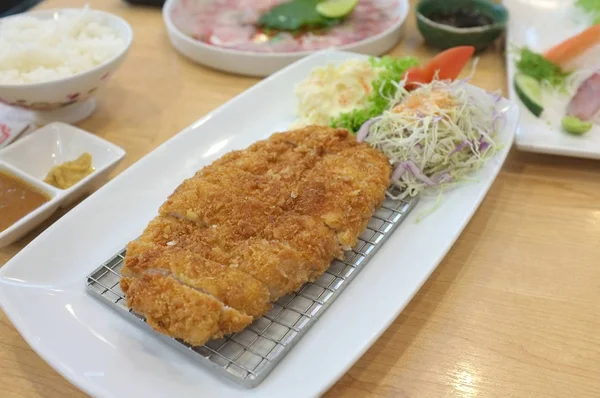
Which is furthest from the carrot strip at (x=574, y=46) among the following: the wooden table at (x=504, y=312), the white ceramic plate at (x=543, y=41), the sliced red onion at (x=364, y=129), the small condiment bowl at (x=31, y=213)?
the small condiment bowl at (x=31, y=213)

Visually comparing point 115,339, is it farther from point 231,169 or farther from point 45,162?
point 45,162

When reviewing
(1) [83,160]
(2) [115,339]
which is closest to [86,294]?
(2) [115,339]

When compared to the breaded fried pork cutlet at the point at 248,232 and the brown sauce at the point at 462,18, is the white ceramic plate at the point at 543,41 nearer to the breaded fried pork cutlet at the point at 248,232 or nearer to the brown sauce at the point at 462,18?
the brown sauce at the point at 462,18

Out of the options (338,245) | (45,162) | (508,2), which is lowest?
(45,162)

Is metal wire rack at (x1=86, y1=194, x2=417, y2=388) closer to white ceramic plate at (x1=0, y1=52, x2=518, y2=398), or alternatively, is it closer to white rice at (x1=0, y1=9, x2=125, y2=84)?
white ceramic plate at (x1=0, y1=52, x2=518, y2=398)

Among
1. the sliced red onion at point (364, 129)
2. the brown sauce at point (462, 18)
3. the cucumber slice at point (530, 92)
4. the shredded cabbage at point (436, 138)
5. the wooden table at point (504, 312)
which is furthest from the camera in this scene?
the brown sauce at point (462, 18)
